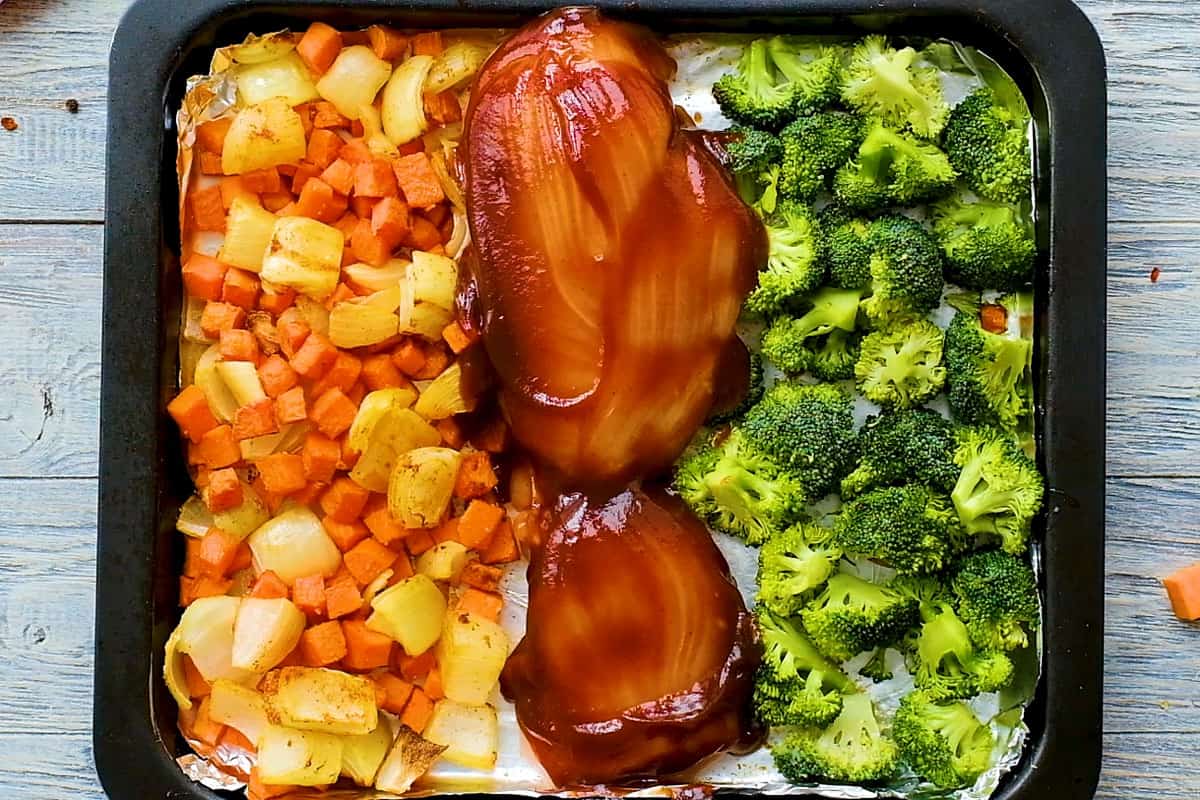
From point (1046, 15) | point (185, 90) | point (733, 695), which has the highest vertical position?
point (1046, 15)

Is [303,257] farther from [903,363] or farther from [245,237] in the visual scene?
[903,363]

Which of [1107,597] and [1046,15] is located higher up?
[1046,15]

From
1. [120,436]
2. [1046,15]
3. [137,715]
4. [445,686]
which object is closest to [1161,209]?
[1046,15]

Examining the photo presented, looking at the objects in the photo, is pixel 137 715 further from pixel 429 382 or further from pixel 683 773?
pixel 683 773

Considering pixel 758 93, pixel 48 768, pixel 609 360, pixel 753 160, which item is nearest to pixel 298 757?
pixel 48 768

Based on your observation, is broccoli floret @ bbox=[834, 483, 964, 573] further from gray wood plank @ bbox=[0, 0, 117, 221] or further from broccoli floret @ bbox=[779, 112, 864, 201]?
gray wood plank @ bbox=[0, 0, 117, 221]

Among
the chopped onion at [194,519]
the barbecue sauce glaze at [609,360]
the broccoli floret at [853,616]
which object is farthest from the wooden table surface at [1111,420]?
the barbecue sauce glaze at [609,360]
